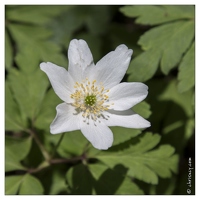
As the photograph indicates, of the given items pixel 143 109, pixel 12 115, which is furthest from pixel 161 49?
pixel 12 115

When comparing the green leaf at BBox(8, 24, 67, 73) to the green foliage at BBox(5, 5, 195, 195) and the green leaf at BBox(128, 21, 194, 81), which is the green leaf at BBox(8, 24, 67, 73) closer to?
the green foliage at BBox(5, 5, 195, 195)

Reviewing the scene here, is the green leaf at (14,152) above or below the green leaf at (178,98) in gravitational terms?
below

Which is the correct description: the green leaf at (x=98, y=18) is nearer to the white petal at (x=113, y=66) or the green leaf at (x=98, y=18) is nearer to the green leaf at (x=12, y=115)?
the green leaf at (x=12, y=115)

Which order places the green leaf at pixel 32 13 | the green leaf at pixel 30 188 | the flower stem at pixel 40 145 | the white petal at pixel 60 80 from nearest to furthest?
the white petal at pixel 60 80 → the green leaf at pixel 30 188 → the flower stem at pixel 40 145 → the green leaf at pixel 32 13

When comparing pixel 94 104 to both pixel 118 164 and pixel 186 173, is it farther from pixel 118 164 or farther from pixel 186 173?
pixel 186 173

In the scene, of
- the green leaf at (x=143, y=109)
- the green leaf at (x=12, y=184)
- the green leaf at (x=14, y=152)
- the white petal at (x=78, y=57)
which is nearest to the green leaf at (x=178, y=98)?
the green leaf at (x=143, y=109)

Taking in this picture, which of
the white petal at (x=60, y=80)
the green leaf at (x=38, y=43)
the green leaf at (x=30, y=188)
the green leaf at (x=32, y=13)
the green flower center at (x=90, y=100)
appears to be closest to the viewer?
the white petal at (x=60, y=80)
